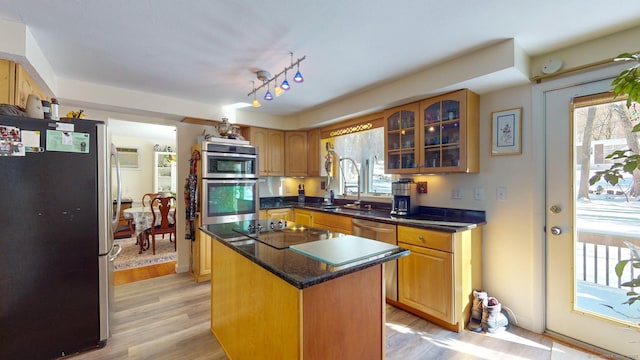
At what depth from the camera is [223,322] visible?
81.0 inches

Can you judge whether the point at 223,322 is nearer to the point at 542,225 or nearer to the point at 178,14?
the point at 178,14

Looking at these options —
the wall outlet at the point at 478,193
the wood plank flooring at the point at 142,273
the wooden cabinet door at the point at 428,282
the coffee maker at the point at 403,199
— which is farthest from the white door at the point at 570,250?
the wood plank flooring at the point at 142,273

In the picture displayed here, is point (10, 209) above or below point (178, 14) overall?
below

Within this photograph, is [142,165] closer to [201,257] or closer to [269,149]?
[269,149]

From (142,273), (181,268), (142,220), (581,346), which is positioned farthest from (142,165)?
(581,346)

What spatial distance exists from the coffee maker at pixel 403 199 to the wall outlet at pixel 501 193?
0.82 metres

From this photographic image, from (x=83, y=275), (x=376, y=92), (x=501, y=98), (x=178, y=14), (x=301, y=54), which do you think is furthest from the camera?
(x=376, y=92)

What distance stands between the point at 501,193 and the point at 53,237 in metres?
3.55

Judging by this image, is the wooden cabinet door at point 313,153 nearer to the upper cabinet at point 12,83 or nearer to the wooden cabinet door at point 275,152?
the wooden cabinet door at point 275,152

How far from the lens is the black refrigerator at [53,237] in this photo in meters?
1.77

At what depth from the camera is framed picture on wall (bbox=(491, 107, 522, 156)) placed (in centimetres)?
238

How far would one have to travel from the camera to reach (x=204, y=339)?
2221 mm

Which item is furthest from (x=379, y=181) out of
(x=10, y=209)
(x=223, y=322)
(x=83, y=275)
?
(x=10, y=209)

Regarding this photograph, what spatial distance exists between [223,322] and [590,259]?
2.82 m
